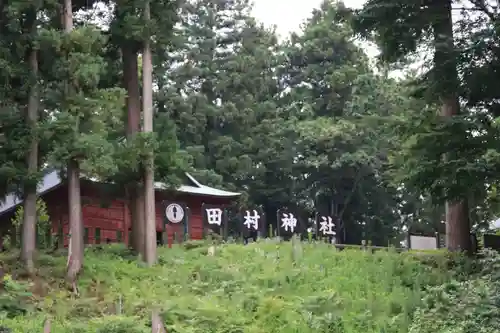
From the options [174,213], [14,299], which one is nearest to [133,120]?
[174,213]

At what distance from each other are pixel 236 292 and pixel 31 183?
189 inches

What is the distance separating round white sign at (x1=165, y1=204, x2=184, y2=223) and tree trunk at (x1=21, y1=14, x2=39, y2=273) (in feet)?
20.8

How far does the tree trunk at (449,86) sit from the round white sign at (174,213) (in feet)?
27.0

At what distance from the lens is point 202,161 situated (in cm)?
2989

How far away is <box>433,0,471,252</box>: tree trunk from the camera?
12.3 m

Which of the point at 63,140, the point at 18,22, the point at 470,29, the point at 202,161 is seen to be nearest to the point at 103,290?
the point at 63,140

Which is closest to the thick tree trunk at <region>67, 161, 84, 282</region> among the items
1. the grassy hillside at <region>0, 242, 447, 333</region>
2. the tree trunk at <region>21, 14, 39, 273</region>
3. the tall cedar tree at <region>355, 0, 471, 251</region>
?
the grassy hillside at <region>0, 242, 447, 333</region>

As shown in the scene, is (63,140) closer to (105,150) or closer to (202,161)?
(105,150)

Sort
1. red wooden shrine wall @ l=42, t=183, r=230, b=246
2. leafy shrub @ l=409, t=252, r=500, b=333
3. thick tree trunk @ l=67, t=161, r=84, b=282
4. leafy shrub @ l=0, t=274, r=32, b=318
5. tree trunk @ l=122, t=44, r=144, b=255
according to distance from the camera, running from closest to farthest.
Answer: leafy shrub @ l=409, t=252, r=500, b=333 → leafy shrub @ l=0, t=274, r=32, b=318 → thick tree trunk @ l=67, t=161, r=84, b=282 → tree trunk @ l=122, t=44, r=144, b=255 → red wooden shrine wall @ l=42, t=183, r=230, b=246

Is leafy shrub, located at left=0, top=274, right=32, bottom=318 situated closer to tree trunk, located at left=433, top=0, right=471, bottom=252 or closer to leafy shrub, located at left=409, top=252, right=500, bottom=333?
leafy shrub, located at left=409, top=252, right=500, bottom=333

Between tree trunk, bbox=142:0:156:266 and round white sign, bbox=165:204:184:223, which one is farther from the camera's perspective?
round white sign, bbox=165:204:184:223

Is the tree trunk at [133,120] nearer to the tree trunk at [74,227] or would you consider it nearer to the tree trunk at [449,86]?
the tree trunk at [74,227]

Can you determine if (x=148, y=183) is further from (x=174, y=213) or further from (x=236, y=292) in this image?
(x=174, y=213)

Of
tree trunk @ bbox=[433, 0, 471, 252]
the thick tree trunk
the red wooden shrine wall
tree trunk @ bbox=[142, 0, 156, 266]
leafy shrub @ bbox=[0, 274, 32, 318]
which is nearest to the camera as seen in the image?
leafy shrub @ bbox=[0, 274, 32, 318]
